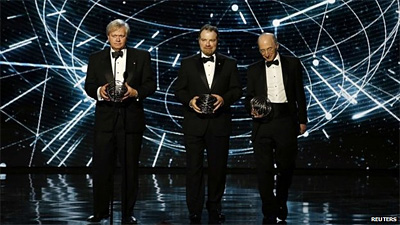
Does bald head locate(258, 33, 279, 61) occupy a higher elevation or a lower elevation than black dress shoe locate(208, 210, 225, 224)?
higher

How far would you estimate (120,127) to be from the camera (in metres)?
7.29

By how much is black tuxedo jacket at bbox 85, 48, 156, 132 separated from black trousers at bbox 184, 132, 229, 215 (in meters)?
0.48

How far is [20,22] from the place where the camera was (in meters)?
12.0

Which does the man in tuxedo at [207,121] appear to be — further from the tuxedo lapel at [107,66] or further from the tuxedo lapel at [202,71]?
the tuxedo lapel at [107,66]

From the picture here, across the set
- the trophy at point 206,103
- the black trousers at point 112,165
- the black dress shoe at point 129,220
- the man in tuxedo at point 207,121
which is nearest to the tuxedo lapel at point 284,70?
the man in tuxedo at point 207,121

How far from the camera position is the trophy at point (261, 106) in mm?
7320

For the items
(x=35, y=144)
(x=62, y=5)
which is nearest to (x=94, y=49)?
(x=62, y=5)

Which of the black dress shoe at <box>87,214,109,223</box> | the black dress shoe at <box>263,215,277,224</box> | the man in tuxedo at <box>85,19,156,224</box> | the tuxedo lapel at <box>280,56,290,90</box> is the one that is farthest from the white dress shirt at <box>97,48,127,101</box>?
the black dress shoe at <box>263,215,277,224</box>

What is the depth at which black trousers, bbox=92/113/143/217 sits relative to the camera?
23.9 feet

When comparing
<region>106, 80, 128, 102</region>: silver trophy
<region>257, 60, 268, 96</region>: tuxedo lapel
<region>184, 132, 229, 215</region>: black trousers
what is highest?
<region>257, 60, 268, 96</region>: tuxedo lapel

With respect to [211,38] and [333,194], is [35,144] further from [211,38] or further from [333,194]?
[211,38]

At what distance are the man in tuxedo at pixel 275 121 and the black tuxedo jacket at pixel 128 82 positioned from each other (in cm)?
90

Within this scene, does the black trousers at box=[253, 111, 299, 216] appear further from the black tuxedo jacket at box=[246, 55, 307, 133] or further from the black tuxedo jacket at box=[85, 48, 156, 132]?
the black tuxedo jacket at box=[85, 48, 156, 132]

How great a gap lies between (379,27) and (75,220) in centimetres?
601
